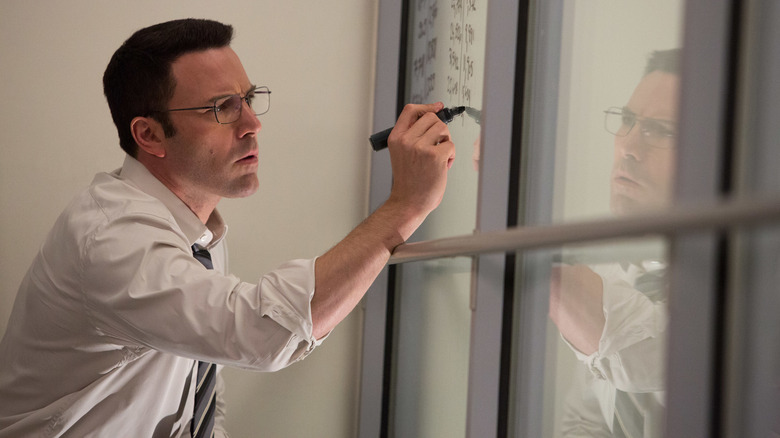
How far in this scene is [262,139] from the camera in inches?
68.6

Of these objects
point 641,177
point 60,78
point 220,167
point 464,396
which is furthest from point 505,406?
point 60,78

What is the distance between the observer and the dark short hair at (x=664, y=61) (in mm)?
616

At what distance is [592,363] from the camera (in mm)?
761

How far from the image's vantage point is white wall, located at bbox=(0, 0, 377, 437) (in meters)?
1.65

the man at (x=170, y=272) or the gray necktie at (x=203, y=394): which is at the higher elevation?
the man at (x=170, y=272)

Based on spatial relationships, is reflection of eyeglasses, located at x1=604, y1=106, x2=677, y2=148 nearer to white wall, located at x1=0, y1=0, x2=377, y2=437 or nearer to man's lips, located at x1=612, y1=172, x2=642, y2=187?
man's lips, located at x1=612, y1=172, x2=642, y2=187

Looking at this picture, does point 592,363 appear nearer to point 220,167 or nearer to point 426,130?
point 426,130

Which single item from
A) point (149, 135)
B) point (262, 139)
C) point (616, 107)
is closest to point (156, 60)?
point (149, 135)

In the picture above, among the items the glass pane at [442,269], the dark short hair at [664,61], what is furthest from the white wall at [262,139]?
the dark short hair at [664,61]

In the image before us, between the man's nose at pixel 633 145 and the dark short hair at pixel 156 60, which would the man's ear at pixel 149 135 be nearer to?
the dark short hair at pixel 156 60

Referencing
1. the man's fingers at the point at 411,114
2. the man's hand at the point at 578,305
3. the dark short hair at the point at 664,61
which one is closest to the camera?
the dark short hair at the point at 664,61

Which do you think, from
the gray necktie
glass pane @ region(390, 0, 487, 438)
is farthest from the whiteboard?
the gray necktie

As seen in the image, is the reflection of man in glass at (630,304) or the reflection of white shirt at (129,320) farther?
the reflection of white shirt at (129,320)

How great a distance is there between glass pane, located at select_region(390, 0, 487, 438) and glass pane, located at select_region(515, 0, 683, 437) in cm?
25
